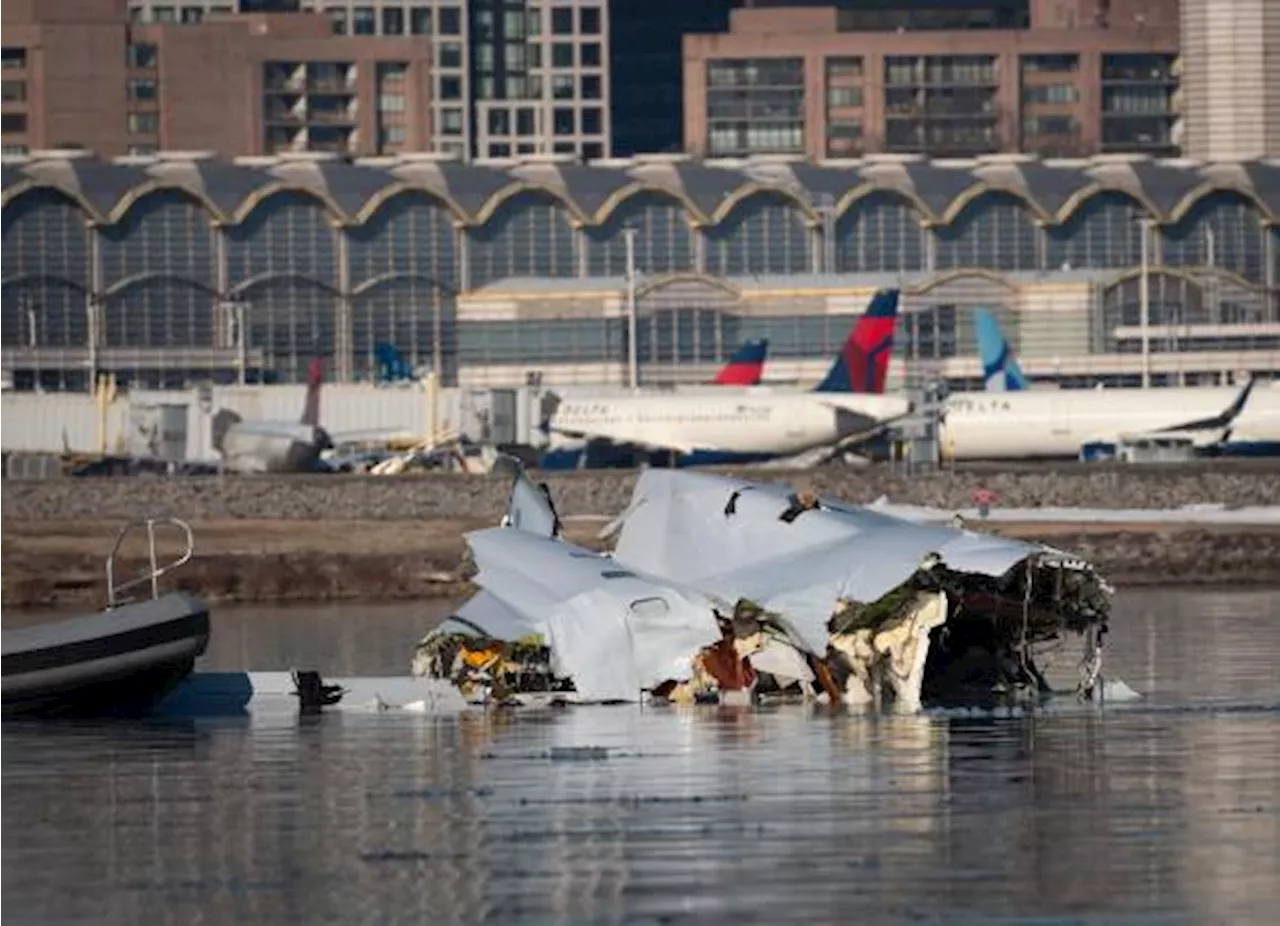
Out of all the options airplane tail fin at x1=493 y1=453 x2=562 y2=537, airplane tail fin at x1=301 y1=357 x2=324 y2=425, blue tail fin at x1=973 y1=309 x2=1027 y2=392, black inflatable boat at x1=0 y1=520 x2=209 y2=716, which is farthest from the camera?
blue tail fin at x1=973 y1=309 x2=1027 y2=392

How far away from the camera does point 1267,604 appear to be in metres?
71.2

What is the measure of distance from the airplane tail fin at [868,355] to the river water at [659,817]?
10499 cm

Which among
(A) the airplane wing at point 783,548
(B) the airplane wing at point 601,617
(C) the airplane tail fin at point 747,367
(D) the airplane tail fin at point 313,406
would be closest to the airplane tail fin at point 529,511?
(A) the airplane wing at point 783,548

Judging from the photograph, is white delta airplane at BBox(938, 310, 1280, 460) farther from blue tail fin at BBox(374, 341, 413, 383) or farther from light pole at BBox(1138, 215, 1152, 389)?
blue tail fin at BBox(374, 341, 413, 383)

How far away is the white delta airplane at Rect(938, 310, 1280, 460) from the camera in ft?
472

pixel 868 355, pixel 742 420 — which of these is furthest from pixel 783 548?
pixel 868 355

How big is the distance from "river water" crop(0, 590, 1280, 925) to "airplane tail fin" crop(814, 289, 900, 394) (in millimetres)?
104987

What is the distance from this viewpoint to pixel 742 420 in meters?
148

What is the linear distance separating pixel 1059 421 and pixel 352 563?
218 feet

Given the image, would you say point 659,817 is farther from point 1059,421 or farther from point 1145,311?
point 1145,311

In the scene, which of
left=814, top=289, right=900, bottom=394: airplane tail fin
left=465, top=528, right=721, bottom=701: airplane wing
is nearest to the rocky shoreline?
left=814, top=289, right=900, bottom=394: airplane tail fin

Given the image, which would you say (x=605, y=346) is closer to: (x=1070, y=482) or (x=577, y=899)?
(x=1070, y=482)

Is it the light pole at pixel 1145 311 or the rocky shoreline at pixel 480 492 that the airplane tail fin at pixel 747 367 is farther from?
the rocky shoreline at pixel 480 492

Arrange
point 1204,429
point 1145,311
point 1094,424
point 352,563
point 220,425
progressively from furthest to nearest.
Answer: point 1145,311, point 220,425, point 1204,429, point 1094,424, point 352,563
